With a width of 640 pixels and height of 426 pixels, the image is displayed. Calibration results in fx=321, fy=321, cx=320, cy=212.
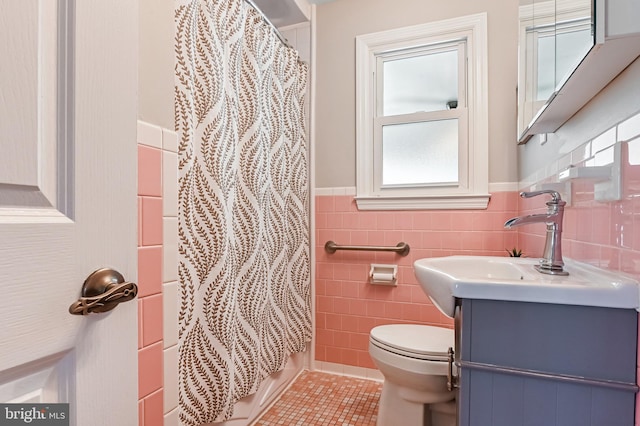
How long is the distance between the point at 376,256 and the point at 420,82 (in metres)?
1.10

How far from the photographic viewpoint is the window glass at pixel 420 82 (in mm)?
1898

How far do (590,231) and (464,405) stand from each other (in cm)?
60

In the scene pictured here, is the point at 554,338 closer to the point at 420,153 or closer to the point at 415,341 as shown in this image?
the point at 415,341

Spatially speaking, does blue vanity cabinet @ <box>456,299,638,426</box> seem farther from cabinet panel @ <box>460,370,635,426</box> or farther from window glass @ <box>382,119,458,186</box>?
window glass @ <box>382,119,458,186</box>

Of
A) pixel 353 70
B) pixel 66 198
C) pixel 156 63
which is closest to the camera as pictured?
Answer: pixel 66 198

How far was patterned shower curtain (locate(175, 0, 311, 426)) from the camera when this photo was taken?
102 centimetres

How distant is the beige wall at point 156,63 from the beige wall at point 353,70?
127cm

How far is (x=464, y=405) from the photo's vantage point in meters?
0.77

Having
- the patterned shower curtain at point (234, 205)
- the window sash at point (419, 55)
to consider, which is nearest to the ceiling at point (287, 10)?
the patterned shower curtain at point (234, 205)

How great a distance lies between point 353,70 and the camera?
6.59 feet

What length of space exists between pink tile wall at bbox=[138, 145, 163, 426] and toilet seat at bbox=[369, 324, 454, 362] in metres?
0.86

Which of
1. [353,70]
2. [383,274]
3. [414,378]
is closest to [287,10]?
[353,70]

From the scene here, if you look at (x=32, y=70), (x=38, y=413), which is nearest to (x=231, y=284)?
(x=38, y=413)

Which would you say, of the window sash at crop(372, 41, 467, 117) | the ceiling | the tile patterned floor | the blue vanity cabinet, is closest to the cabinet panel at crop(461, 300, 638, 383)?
the blue vanity cabinet
